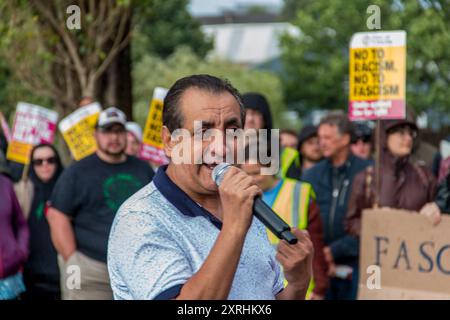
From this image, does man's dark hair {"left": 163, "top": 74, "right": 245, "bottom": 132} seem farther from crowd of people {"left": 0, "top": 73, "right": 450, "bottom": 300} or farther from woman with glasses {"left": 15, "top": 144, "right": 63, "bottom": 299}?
woman with glasses {"left": 15, "top": 144, "right": 63, "bottom": 299}

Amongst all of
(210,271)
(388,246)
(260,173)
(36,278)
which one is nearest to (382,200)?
(388,246)

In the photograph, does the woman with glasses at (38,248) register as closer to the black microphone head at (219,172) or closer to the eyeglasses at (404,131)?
the eyeglasses at (404,131)

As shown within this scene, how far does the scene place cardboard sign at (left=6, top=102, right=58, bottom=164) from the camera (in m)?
11.0

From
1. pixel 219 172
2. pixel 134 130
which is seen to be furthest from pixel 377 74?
pixel 219 172

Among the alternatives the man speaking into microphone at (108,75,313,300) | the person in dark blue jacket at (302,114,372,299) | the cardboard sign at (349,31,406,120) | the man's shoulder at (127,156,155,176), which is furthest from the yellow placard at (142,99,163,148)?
the man speaking into microphone at (108,75,313,300)

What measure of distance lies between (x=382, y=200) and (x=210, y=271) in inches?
228

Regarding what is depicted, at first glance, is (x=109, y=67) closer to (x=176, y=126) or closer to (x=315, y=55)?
(x=176, y=126)

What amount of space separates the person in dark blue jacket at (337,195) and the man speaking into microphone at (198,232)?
5.16 m

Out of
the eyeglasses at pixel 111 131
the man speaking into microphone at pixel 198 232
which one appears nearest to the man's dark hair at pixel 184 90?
the man speaking into microphone at pixel 198 232

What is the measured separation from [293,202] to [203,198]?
3374mm

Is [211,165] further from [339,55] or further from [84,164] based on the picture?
[339,55]

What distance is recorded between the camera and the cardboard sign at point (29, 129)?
1100 centimetres

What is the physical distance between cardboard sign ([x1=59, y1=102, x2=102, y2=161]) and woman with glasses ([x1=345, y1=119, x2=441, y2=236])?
2768 mm
